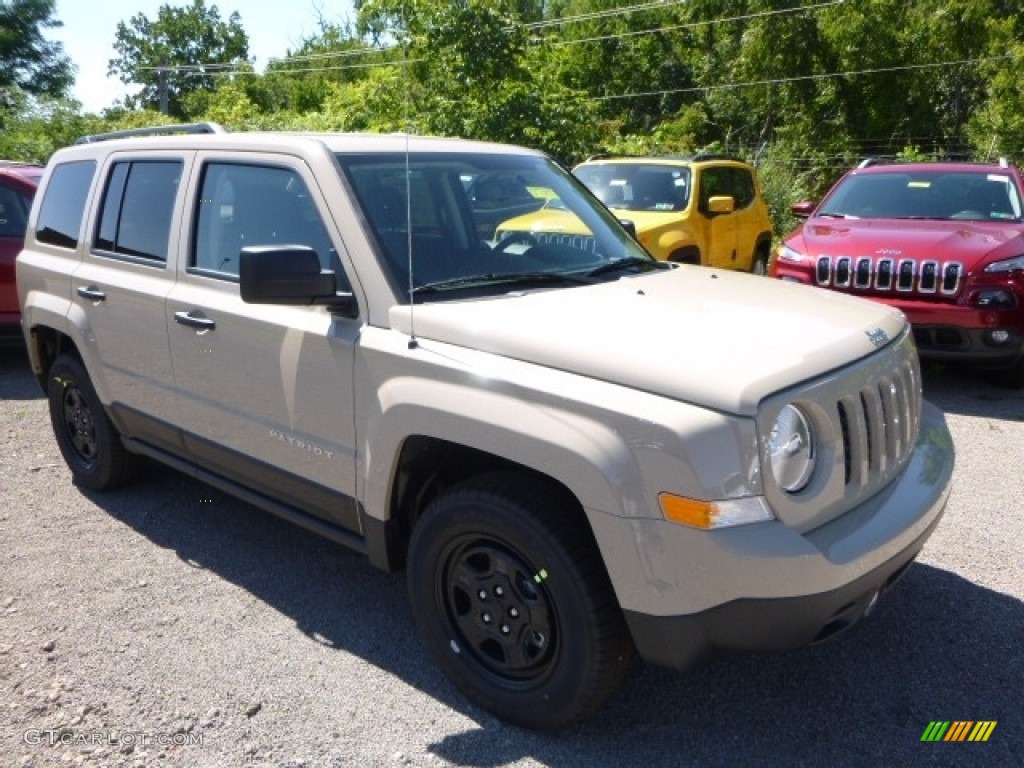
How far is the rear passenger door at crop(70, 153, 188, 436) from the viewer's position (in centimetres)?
409

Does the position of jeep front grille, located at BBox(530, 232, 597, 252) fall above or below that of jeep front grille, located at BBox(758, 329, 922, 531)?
above

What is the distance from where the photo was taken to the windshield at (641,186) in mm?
9312

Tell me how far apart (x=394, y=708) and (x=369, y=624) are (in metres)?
0.61

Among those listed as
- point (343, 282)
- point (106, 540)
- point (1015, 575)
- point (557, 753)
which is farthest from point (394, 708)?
point (1015, 575)

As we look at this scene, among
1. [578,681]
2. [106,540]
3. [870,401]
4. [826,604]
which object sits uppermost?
[870,401]

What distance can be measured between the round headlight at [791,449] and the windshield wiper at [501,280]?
114cm

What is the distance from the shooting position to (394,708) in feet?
10.2

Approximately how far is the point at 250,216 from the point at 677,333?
1857 mm

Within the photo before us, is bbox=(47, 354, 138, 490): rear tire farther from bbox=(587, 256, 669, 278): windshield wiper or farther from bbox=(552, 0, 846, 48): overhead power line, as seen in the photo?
bbox=(552, 0, 846, 48): overhead power line

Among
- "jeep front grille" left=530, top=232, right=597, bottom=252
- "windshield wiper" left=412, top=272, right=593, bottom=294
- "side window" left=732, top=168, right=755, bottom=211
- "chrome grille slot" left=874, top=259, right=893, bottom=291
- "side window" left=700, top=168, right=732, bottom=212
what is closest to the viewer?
"windshield wiper" left=412, top=272, right=593, bottom=294

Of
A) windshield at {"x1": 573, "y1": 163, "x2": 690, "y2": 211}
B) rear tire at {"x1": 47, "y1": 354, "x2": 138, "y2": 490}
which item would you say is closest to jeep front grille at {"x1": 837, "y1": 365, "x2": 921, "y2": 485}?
rear tire at {"x1": 47, "y1": 354, "x2": 138, "y2": 490}

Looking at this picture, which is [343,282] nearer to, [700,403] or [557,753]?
[700,403]

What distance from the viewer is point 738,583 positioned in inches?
95.3
